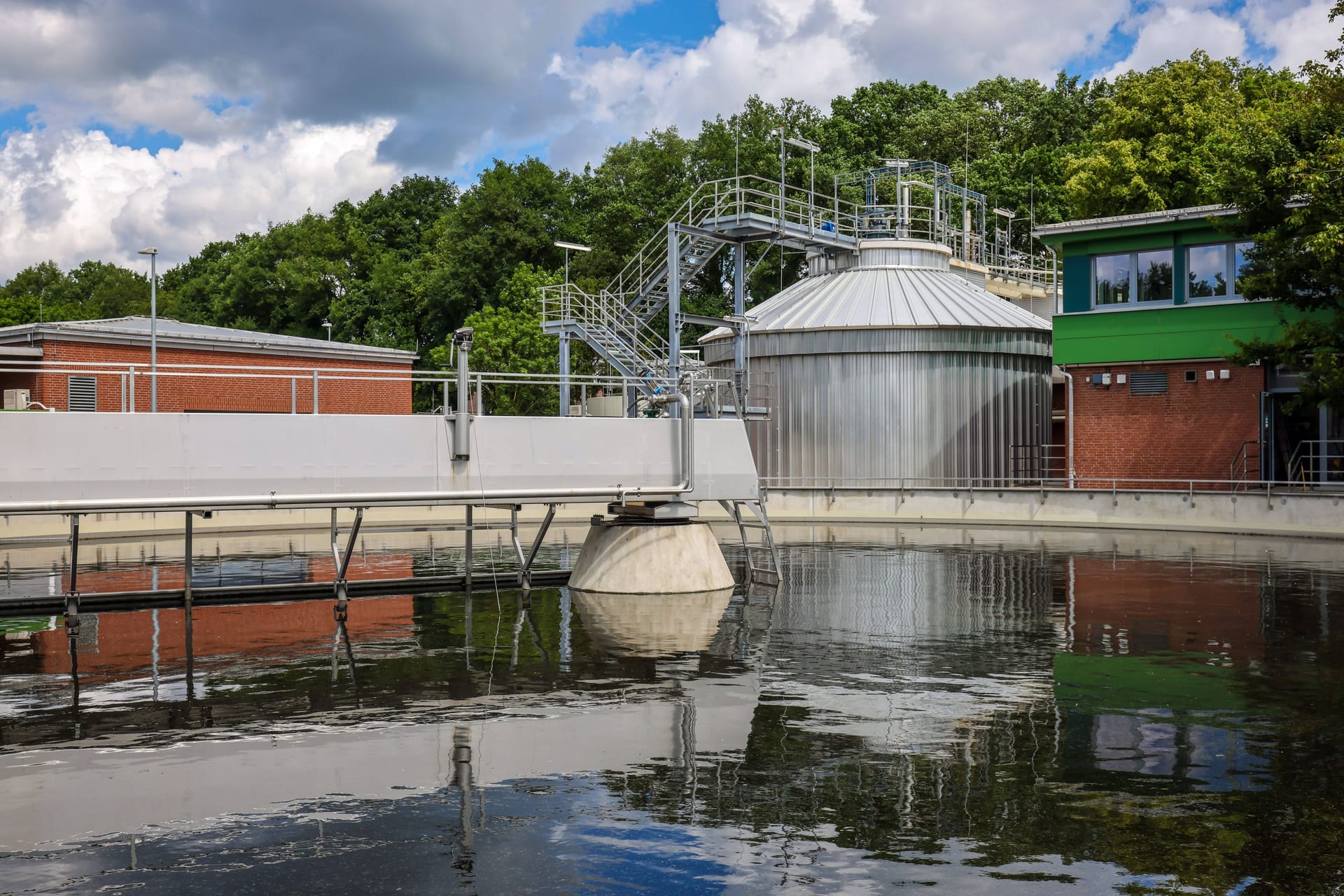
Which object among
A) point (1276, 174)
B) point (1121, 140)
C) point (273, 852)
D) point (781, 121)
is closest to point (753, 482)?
point (273, 852)

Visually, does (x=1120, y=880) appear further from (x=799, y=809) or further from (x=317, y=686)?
(x=317, y=686)

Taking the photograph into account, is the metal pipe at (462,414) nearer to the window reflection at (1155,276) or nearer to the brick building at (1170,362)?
the brick building at (1170,362)

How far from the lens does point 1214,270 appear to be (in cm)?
3959

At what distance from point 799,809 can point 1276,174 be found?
31.4m

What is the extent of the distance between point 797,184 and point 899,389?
32.2 metres

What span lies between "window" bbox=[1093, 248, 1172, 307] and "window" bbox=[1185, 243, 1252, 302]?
0.61 meters

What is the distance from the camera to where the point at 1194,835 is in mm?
9156

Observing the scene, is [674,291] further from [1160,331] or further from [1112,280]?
[1160,331]

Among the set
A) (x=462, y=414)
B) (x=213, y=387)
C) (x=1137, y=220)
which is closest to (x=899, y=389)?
(x=1137, y=220)

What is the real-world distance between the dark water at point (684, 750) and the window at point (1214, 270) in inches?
802

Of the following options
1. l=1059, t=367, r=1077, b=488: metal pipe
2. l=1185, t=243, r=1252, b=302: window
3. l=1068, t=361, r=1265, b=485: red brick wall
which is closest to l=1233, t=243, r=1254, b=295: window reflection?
l=1185, t=243, r=1252, b=302: window

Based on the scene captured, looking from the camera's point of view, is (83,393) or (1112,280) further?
(83,393)

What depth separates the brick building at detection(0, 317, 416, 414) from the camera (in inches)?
1714

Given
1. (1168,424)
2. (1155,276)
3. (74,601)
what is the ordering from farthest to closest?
(1155,276) → (1168,424) → (74,601)
